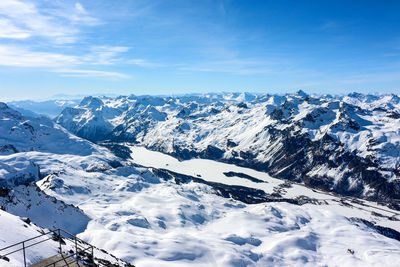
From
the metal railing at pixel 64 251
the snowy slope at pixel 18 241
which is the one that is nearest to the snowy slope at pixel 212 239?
the snowy slope at pixel 18 241

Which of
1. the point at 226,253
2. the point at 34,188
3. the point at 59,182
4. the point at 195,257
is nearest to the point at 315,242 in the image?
the point at 226,253

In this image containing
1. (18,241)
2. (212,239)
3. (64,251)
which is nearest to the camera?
(18,241)

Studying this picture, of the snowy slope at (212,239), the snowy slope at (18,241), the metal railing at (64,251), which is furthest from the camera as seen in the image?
the snowy slope at (212,239)

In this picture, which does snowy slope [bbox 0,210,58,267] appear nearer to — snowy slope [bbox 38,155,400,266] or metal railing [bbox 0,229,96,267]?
metal railing [bbox 0,229,96,267]

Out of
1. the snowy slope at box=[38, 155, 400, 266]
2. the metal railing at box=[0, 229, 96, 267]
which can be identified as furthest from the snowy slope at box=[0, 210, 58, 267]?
the snowy slope at box=[38, 155, 400, 266]

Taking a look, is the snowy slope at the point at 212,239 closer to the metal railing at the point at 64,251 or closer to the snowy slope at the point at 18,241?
the snowy slope at the point at 18,241

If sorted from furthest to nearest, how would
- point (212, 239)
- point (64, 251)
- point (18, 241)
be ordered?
point (212, 239) < point (64, 251) < point (18, 241)

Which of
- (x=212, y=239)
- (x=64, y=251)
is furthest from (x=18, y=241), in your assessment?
(x=212, y=239)

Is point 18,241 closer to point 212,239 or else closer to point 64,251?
point 64,251

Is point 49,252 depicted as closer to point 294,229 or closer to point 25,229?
point 25,229

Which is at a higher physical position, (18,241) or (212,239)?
(18,241)

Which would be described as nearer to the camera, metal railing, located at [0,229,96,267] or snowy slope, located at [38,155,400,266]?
metal railing, located at [0,229,96,267]
